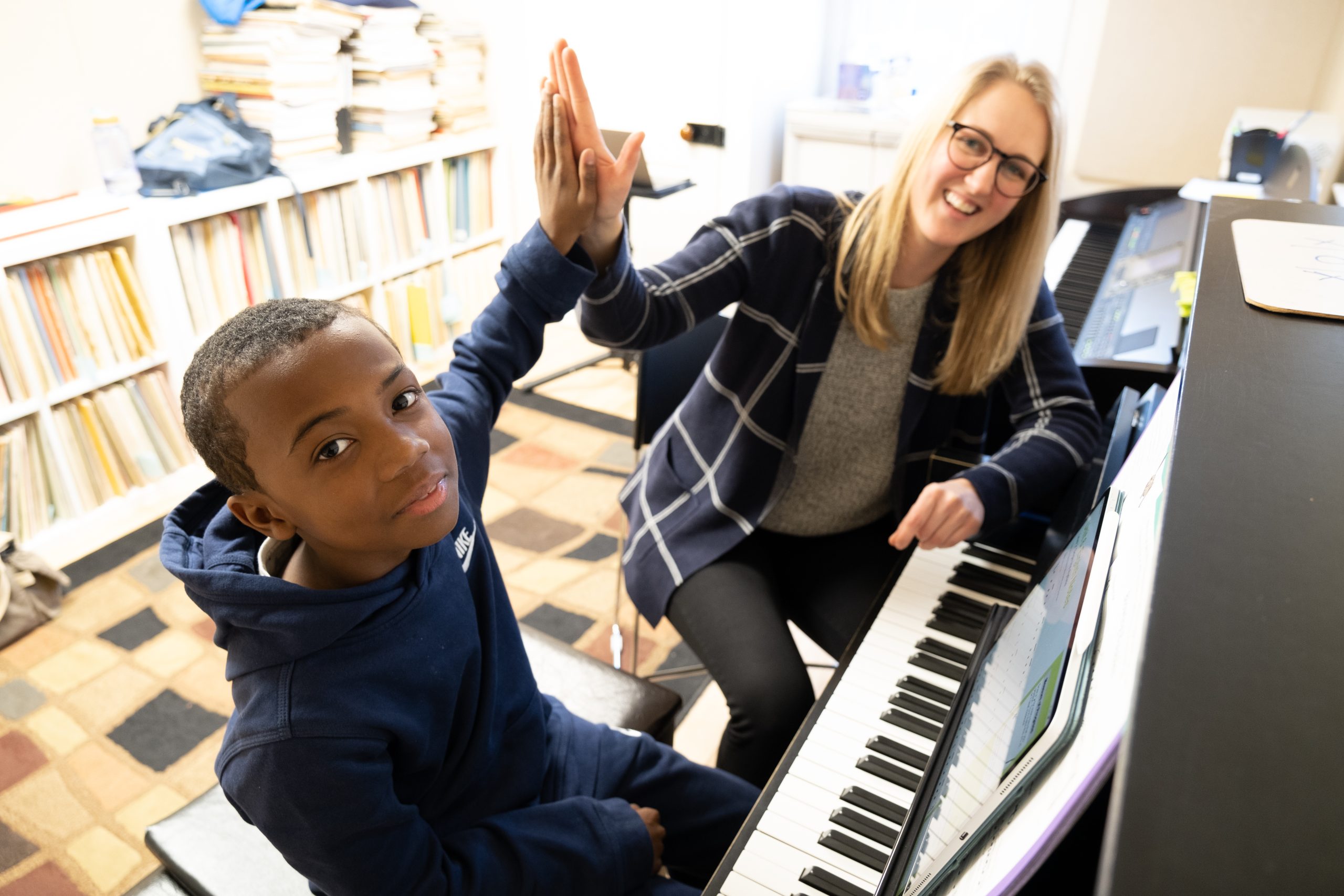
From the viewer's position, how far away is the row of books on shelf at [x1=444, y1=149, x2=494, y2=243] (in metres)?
3.41

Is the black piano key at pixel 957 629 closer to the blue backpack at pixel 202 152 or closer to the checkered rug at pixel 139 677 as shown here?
the checkered rug at pixel 139 677

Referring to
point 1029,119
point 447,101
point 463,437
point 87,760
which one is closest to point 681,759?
point 463,437

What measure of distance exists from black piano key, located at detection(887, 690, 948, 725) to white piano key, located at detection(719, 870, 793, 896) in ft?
0.93

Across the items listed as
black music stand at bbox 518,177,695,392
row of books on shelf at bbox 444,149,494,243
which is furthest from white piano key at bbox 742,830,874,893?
row of books on shelf at bbox 444,149,494,243

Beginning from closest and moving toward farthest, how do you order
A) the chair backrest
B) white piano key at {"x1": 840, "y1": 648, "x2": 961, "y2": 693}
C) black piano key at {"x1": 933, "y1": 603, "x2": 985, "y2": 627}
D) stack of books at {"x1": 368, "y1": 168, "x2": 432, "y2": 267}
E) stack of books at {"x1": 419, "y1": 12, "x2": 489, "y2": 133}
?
white piano key at {"x1": 840, "y1": 648, "x2": 961, "y2": 693}
black piano key at {"x1": 933, "y1": 603, "x2": 985, "y2": 627}
the chair backrest
stack of books at {"x1": 368, "y1": 168, "x2": 432, "y2": 267}
stack of books at {"x1": 419, "y1": 12, "x2": 489, "y2": 133}

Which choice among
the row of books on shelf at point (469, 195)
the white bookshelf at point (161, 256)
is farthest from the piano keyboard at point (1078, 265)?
the row of books on shelf at point (469, 195)

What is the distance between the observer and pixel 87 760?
1746 millimetres

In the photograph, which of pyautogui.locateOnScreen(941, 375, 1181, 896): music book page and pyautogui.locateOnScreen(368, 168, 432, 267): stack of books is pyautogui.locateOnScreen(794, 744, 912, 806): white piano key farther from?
pyautogui.locateOnScreen(368, 168, 432, 267): stack of books

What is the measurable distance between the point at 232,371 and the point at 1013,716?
28.1 inches

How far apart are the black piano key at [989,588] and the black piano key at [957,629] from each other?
81 millimetres

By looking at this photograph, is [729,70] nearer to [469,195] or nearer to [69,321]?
[469,195]

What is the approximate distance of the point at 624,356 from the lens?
11.7ft

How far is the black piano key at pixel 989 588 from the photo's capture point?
1210mm

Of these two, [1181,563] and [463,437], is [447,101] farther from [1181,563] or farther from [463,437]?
[1181,563]
